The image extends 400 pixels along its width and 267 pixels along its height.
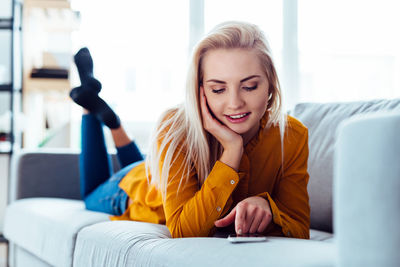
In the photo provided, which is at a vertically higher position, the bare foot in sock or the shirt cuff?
the bare foot in sock

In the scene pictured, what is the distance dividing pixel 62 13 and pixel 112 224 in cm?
217

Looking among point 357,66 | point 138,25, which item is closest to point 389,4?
point 357,66

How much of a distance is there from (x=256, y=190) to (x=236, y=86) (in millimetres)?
320

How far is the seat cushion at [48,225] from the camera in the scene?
139 centimetres

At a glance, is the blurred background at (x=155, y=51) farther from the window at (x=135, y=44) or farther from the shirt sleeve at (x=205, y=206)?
the shirt sleeve at (x=205, y=206)

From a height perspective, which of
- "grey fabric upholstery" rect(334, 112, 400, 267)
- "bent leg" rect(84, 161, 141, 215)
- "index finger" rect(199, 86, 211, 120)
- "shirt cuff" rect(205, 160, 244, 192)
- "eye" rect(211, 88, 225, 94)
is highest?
"eye" rect(211, 88, 225, 94)

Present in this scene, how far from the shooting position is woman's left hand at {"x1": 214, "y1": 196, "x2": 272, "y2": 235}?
96 centimetres

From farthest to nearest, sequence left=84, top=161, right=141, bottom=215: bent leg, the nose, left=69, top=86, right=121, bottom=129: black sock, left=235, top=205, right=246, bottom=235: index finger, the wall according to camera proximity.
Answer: the wall
left=69, top=86, right=121, bottom=129: black sock
left=84, top=161, right=141, bottom=215: bent leg
the nose
left=235, top=205, right=246, bottom=235: index finger

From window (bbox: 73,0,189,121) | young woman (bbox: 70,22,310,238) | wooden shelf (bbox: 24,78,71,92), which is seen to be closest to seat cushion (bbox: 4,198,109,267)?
young woman (bbox: 70,22,310,238)

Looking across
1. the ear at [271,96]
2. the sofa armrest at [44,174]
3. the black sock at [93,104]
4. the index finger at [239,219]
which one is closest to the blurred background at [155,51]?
the sofa armrest at [44,174]

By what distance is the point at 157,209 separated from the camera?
4.75 ft

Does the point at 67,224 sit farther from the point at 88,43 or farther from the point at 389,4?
the point at 389,4

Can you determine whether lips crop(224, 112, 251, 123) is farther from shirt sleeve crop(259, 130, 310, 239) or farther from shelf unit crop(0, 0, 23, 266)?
shelf unit crop(0, 0, 23, 266)

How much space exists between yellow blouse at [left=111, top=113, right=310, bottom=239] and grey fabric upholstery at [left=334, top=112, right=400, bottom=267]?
1.38ft
